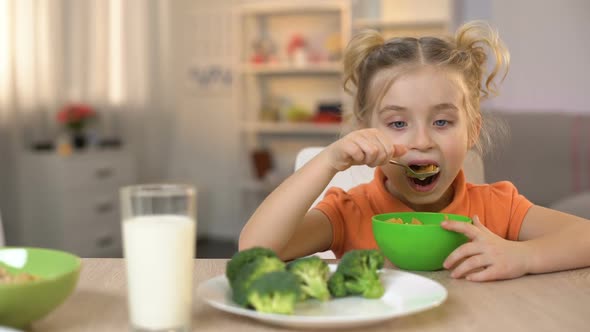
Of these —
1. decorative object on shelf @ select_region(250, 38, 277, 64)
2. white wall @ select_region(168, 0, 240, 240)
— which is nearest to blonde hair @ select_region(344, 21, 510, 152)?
decorative object on shelf @ select_region(250, 38, 277, 64)

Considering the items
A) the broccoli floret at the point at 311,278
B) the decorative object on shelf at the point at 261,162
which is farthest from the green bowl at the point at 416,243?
the decorative object on shelf at the point at 261,162

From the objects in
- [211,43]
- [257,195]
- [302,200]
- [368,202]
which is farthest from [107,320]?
[211,43]

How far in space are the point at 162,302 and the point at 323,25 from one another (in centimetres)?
416

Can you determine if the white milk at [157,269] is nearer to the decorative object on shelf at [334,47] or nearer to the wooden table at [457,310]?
the wooden table at [457,310]

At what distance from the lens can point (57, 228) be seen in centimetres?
379

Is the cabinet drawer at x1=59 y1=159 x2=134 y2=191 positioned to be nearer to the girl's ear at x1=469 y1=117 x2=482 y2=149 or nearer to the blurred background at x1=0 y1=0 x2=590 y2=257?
the blurred background at x1=0 y1=0 x2=590 y2=257

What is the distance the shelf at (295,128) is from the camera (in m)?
4.32

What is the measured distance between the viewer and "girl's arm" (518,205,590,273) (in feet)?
2.96

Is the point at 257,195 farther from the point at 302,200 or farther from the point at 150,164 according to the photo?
the point at 302,200

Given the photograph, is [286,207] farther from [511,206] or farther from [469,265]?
[511,206]

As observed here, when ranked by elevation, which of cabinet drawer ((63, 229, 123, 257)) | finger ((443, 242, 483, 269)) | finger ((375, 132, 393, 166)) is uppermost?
finger ((375, 132, 393, 166))

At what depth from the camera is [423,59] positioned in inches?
47.9

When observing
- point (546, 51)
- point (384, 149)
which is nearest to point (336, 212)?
point (384, 149)

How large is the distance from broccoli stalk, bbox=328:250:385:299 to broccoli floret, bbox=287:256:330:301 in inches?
0.6
